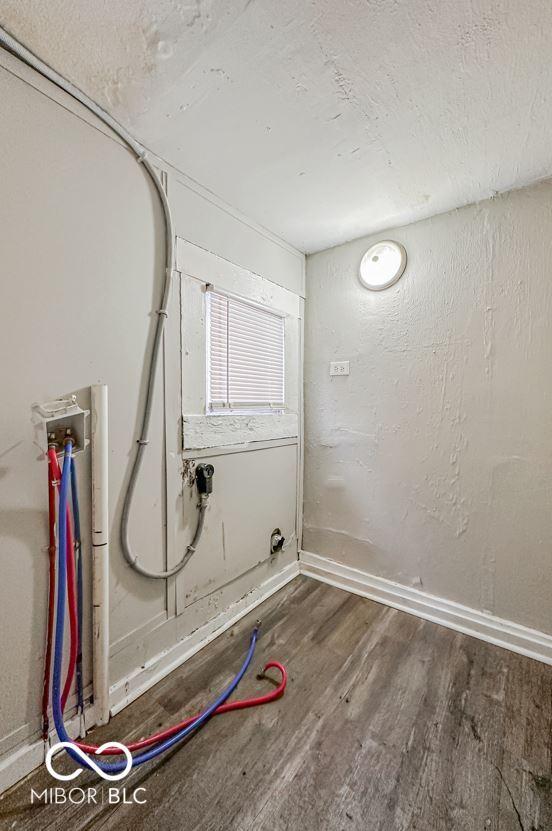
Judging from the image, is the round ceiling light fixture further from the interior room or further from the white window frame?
the white window frame

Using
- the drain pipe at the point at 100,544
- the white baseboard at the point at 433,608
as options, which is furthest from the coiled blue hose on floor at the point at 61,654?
the white baseboard at the point at 433,608

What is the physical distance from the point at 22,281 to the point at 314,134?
4.02 ft

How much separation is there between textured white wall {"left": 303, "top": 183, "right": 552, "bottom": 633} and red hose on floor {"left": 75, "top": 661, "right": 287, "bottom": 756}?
93 cm

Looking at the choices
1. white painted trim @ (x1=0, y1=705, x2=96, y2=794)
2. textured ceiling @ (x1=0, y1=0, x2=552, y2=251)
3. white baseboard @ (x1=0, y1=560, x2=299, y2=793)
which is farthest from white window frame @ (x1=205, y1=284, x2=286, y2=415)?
white painted trim @ (x1=0, y1=705, x2=96, y2=794)

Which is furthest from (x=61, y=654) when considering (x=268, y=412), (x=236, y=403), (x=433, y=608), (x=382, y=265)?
(x=382, y=265)

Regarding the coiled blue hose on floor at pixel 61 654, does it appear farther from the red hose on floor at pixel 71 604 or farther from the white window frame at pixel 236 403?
the white window frame at pixel 236 403

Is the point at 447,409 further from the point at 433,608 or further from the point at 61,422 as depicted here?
the point at 61,422

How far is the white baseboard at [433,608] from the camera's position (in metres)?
1.63

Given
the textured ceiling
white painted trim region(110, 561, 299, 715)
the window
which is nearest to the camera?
the textured ceiling

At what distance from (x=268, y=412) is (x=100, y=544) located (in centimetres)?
118

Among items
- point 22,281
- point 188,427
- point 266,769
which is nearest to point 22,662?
point 266,769

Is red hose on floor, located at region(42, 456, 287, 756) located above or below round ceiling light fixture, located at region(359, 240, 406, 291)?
below

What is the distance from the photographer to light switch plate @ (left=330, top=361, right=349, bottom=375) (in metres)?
2.21

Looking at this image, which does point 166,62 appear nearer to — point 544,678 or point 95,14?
point 95,14
